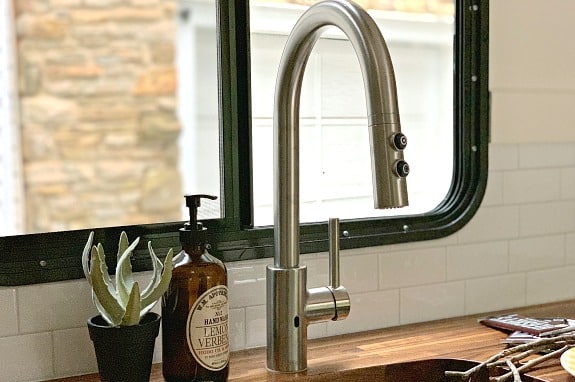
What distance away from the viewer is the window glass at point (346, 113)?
157 centimetres

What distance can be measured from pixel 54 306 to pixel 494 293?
0.96m

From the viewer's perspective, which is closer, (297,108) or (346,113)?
(297,108)

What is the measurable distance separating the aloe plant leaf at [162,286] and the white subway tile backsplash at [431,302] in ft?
2.08

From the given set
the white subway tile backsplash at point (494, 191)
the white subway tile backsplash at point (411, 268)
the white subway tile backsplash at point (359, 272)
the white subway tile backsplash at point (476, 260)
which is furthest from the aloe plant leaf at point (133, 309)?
the white subway tile backsplash at point (494, 191)

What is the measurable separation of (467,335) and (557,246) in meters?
0.44

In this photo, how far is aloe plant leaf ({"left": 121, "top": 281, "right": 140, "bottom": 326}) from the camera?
A: 1.14m

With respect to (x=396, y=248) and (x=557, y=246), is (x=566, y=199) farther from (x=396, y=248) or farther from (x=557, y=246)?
(x=396, y=248)

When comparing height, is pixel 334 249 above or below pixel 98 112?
below

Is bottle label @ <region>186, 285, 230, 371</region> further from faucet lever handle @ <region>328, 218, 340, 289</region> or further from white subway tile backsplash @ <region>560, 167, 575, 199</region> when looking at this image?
white subway tile backsplash @ <region>560, 167, 575, 199</region>

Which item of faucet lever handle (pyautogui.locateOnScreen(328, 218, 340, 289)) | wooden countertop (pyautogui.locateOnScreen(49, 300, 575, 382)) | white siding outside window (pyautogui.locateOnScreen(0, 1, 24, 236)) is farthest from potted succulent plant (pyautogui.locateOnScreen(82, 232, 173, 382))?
white siding outside window (pyautogui.locateOnScreen(0, 1, 24, 236))

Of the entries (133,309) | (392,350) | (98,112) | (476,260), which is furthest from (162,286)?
(98,112)

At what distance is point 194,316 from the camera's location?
123 centimetres

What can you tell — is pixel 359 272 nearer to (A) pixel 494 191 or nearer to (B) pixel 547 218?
(A) pixel 494 191

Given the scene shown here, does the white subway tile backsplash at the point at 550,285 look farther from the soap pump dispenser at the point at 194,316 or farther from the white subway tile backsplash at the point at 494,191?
the soap pump dispenser at the point at 194,316
